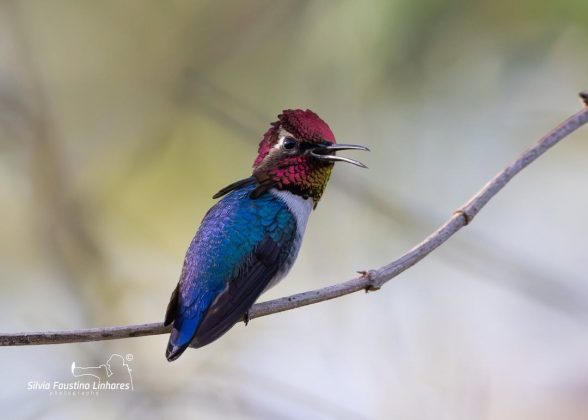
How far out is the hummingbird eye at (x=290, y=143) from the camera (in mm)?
3738

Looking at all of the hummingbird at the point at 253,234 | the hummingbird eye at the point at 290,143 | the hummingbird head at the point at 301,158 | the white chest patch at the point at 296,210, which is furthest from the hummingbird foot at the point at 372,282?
the hummingbird eye at the point at 290,143

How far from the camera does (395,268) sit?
9.41 feet

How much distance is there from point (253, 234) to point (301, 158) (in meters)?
0.50

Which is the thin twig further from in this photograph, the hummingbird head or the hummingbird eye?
the hummingbird eye

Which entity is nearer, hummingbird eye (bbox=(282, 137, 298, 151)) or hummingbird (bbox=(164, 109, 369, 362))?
hummingbird (bbox=(164, 109, 369, 362))

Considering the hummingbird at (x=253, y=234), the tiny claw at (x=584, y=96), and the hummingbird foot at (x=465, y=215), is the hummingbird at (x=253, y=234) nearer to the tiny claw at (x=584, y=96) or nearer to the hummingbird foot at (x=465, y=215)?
the hummingbird foot at (x=465, y=215)

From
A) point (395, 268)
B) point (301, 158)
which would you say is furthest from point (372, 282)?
point (301, 158)

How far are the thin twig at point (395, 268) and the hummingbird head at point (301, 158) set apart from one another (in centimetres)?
83

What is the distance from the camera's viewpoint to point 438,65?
5652 mm

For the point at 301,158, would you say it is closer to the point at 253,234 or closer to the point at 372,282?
the point at 253,234

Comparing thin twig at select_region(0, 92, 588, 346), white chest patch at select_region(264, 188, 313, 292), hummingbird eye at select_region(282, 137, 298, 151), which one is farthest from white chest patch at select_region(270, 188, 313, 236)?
thin twig at select_region(0, 92, 588, 346)

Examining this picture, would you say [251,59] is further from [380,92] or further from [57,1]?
[57,1]

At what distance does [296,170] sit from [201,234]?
1.91ft

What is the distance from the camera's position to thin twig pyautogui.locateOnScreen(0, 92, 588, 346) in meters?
2.65
